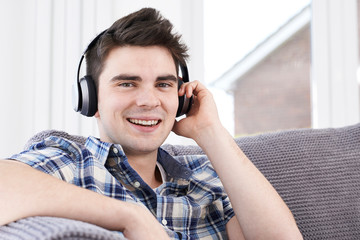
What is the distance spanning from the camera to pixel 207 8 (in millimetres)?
2740

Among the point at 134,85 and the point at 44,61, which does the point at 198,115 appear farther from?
the point at 44,61

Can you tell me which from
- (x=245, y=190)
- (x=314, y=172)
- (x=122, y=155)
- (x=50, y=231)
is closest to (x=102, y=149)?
(x=122, y=155)

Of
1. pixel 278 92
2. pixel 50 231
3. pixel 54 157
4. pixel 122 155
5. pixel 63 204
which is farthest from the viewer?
pixel 278 92

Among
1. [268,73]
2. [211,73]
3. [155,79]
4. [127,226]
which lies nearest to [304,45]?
[268,73]

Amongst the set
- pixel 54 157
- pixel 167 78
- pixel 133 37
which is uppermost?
pixel 133 37

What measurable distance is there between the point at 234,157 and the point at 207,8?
1627 millimetres

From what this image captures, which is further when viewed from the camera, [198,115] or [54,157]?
[198,115]

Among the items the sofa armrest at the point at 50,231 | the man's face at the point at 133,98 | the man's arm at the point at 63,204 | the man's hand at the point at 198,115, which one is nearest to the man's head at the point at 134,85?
the man's face at the point at 133,98

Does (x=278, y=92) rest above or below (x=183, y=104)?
above

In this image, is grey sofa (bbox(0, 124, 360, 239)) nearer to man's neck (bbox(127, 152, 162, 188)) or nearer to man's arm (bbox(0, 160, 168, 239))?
man's neck (bbox(127, 152, 162, 188))

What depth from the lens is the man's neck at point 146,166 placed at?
1.33 meters

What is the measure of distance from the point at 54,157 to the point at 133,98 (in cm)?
29

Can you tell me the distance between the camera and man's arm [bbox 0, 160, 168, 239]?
83 cm

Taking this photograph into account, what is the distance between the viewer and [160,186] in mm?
1291
